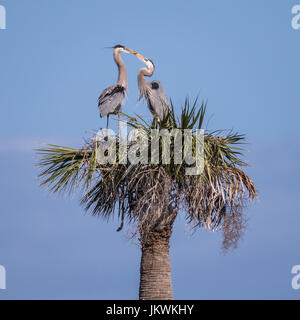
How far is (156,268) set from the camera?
1380cm

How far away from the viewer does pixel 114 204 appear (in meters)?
14.3

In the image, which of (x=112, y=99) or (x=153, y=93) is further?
(x=153, y=93)

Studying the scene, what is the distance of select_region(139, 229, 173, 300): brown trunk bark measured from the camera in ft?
45.1

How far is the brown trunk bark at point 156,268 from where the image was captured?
13.8 metres

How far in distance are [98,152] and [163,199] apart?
1.63 metres

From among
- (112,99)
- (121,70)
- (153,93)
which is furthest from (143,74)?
(112,99)

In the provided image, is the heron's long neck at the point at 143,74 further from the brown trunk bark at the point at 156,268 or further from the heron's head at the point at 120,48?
the brown trunk bark at the point at 156,268

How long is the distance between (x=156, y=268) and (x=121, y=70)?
7780 mm

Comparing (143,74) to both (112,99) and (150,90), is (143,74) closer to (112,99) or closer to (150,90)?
(150,90)

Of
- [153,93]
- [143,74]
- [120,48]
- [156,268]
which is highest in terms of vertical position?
[120,48]

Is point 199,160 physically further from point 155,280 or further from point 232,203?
point 155,280

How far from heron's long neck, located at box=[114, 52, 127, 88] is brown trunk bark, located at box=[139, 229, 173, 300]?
6.40 metres

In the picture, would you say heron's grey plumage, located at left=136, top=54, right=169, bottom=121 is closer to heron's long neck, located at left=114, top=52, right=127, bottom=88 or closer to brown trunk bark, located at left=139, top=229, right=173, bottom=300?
heron's long neck, located at left=114, top=52, right=127, bottom=88
